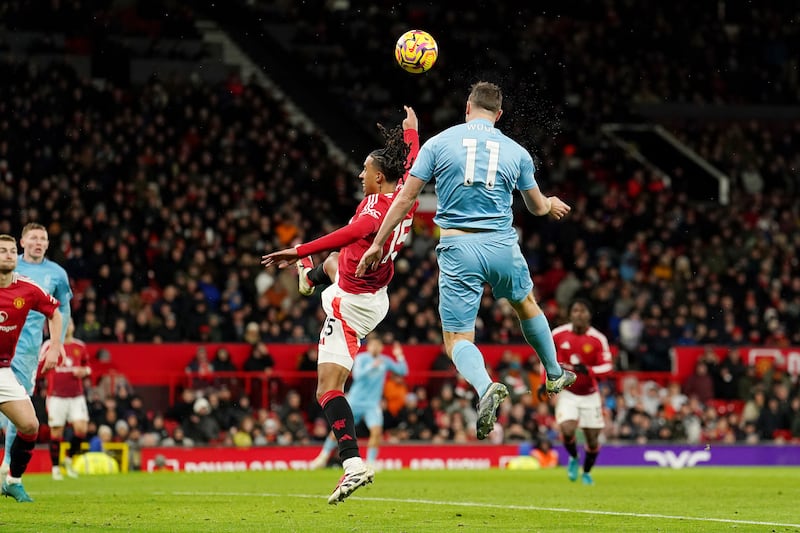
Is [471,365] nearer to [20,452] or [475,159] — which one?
[475,159]

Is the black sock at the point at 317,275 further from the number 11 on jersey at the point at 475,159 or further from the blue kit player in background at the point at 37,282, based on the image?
the blue kit player in background at the point at 37,282

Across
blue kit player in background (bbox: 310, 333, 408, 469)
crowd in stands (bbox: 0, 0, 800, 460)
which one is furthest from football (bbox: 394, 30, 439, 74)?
crowd in stands (bbox: 0, 0, 800, 460)

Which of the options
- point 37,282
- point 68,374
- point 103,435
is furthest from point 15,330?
point 103,435

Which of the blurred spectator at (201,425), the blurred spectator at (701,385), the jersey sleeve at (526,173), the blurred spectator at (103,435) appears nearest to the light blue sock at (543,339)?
the jersey sleeve at (526,173)

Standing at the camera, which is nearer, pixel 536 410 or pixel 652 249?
pixel 536 410

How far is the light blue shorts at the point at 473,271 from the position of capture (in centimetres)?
1012

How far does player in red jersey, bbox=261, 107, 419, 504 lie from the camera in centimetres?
1073

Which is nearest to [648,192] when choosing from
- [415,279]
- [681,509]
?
[415,279]

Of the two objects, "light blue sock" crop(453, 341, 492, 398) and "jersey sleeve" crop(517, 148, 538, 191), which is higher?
"jersey sleeve" crop(517, 148, 538, 191)

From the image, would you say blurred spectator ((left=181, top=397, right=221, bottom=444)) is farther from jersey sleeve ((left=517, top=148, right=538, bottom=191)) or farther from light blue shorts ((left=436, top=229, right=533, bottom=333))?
jersey sleeve ((left=517, top=148, right=538, bottom=191))

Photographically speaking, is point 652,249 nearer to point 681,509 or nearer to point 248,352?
point 248,352

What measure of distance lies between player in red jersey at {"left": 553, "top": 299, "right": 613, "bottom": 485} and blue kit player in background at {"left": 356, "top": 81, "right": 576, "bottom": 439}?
759 centimetres

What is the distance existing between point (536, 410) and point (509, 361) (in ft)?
4.63

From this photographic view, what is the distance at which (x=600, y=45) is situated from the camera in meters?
39.2
